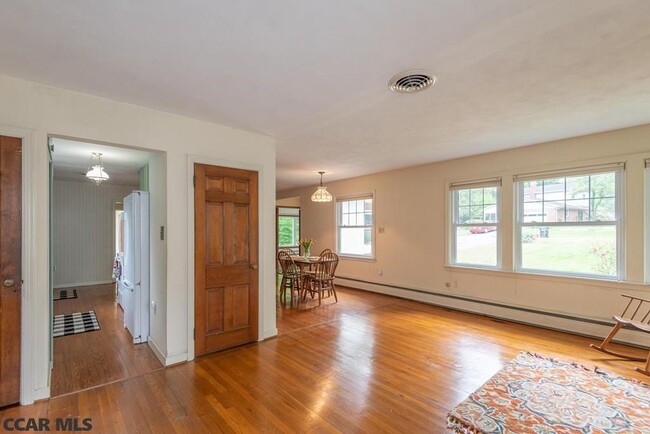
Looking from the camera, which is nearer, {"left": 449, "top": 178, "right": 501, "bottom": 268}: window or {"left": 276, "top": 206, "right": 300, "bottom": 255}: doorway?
{"left": 449, "top": 178, "right": 501, "bottom": 268}: window

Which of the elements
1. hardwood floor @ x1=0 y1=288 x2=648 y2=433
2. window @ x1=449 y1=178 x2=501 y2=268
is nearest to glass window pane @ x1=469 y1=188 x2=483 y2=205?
window @ x1=449 y1=178 x2=501 y2=268

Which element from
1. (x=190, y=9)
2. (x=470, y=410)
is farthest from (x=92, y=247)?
(x=470, y=410)

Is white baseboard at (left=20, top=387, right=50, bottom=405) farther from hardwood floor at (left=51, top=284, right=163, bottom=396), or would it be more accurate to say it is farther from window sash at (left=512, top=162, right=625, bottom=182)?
window sash at (left=512, top=162, right=625, bottom=182)

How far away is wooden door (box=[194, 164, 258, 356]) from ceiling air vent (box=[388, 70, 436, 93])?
6.27ft

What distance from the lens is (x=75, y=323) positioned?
416 cm

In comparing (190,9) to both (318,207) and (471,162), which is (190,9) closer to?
(471,162)

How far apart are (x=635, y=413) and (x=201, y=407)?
315 cm

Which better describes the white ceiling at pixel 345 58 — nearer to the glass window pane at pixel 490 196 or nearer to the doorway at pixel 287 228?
the glass window pane at pixel 490 196

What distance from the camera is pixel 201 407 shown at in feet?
7.36

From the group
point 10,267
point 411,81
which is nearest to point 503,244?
point 411,81

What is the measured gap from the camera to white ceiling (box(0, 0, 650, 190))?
1556 millimetres

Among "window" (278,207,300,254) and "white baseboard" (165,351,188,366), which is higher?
"window" (278,207,300,254)

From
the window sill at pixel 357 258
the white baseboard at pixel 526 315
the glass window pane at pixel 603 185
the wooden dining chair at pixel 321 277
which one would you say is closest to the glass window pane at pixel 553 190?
the glass window pane at pixel 603 185

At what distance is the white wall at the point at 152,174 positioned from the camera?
7.52 feet
